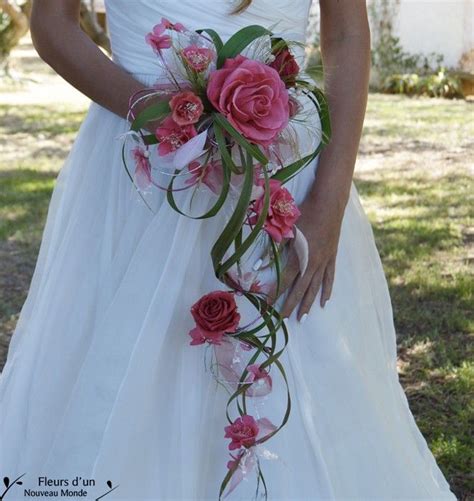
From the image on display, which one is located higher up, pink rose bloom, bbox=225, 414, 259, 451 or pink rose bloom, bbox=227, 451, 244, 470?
pink rose bloom, bbox=225, 414, 259, 451

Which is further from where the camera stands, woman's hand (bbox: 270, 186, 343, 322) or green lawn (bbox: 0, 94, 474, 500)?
green lawn (bbox: 0, 94, 474, 500)

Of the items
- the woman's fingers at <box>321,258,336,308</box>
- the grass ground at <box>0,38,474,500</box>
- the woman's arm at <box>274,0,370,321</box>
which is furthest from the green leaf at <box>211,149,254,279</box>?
the grass ground at <box>0,38,474,500</box>

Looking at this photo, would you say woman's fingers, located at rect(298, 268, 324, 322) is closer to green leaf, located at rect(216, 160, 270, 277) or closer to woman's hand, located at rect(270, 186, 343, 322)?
woman's hand, located at rect(270, 186, 343, 322)

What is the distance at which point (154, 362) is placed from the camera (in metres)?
1.92

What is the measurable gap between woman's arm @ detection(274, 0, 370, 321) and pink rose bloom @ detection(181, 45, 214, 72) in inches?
16.3

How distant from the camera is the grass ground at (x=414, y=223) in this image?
3789mm

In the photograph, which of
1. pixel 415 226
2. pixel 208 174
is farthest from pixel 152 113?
pixel 415 226

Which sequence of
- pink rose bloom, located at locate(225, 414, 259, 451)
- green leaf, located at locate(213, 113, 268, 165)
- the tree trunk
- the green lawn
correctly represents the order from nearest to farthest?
green leaf, located at locate(213, 113, 268, 165) < pink rose bloom, located at locate(225, 414, 259, 451) < the green lawn < the tree trunk

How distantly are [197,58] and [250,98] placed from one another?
123 millimetres

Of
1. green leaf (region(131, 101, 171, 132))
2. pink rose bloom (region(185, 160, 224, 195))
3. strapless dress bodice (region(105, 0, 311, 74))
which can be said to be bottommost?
pink rose bloom (region(185, 160, 224, 195))

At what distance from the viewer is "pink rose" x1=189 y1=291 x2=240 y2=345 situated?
72.9 inches

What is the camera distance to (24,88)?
12.6 metres

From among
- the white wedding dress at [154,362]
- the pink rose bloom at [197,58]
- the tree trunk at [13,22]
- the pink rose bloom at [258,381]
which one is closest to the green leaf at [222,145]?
the pink rose bloom at [197,58]

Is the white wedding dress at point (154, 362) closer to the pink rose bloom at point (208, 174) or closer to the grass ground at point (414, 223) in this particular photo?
the pink rose bloom at point (208, 174)
